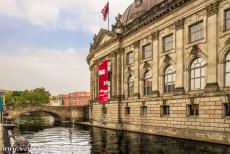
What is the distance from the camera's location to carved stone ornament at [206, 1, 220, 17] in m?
32.7

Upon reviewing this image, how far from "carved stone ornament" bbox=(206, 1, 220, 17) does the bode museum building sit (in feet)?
Answer: 0.30

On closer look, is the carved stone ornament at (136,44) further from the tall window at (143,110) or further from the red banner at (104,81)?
the tall window at (143,110)

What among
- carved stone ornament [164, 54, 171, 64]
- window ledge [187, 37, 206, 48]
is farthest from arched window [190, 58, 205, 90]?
carved stone ornament [164, 54, 171, 64]

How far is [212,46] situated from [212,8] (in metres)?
3.58

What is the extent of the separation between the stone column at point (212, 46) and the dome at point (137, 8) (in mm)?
30644

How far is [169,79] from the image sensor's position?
Result: 41.2 meters

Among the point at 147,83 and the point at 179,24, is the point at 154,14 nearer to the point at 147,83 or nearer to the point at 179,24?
the point at 179,24

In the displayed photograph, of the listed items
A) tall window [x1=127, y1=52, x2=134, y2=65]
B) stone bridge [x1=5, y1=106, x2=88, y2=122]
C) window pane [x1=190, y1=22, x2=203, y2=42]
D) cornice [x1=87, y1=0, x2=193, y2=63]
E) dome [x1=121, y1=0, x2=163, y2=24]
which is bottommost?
stone bridge [x1=5, y1=106, x2=88, y2=122]

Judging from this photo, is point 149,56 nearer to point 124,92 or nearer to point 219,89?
point 124,92

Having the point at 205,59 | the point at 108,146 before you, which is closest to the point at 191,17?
the point at 205,59

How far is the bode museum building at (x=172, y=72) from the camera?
3234 cm

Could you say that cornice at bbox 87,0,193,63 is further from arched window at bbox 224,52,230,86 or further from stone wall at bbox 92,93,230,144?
stone wall at bbox 92,93,230,144

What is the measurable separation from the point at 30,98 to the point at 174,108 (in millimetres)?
132383

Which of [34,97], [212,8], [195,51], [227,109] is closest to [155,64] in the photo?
[195,51]
